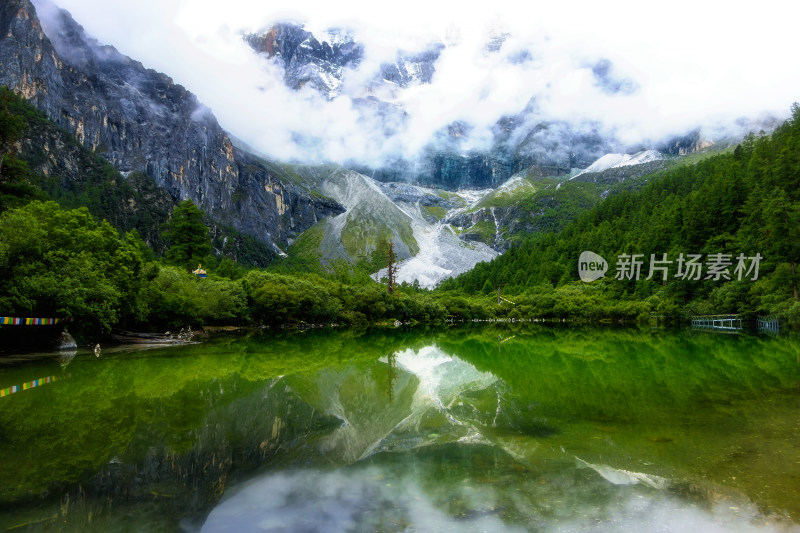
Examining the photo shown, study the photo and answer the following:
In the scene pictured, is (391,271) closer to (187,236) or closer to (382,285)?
(382,285)

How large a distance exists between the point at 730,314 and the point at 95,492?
57.7 metres

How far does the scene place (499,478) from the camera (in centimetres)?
760

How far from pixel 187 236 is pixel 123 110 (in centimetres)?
11802

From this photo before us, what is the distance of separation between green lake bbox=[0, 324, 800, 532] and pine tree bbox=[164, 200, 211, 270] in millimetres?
40737

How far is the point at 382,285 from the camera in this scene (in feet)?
237

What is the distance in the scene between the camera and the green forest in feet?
86.1

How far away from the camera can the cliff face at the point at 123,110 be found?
121 meters

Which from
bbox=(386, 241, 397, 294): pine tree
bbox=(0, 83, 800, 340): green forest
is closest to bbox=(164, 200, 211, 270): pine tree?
bbox=(0, 83, 800, 340): green forest

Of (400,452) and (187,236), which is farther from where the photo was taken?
(187,236)

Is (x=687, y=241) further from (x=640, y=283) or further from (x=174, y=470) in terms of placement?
(x=174, y=470)

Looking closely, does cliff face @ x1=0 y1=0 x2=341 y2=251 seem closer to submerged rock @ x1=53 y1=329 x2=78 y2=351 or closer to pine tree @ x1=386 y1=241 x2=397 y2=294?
pine tree @ x1=386 y1=241 x2=397 y2=294

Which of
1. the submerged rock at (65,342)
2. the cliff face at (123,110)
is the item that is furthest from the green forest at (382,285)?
the cliff face at (123,110)

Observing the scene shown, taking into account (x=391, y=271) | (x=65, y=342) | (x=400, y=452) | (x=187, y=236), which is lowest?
(x=400, y=452)

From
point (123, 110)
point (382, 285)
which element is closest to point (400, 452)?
point (382, 285)
